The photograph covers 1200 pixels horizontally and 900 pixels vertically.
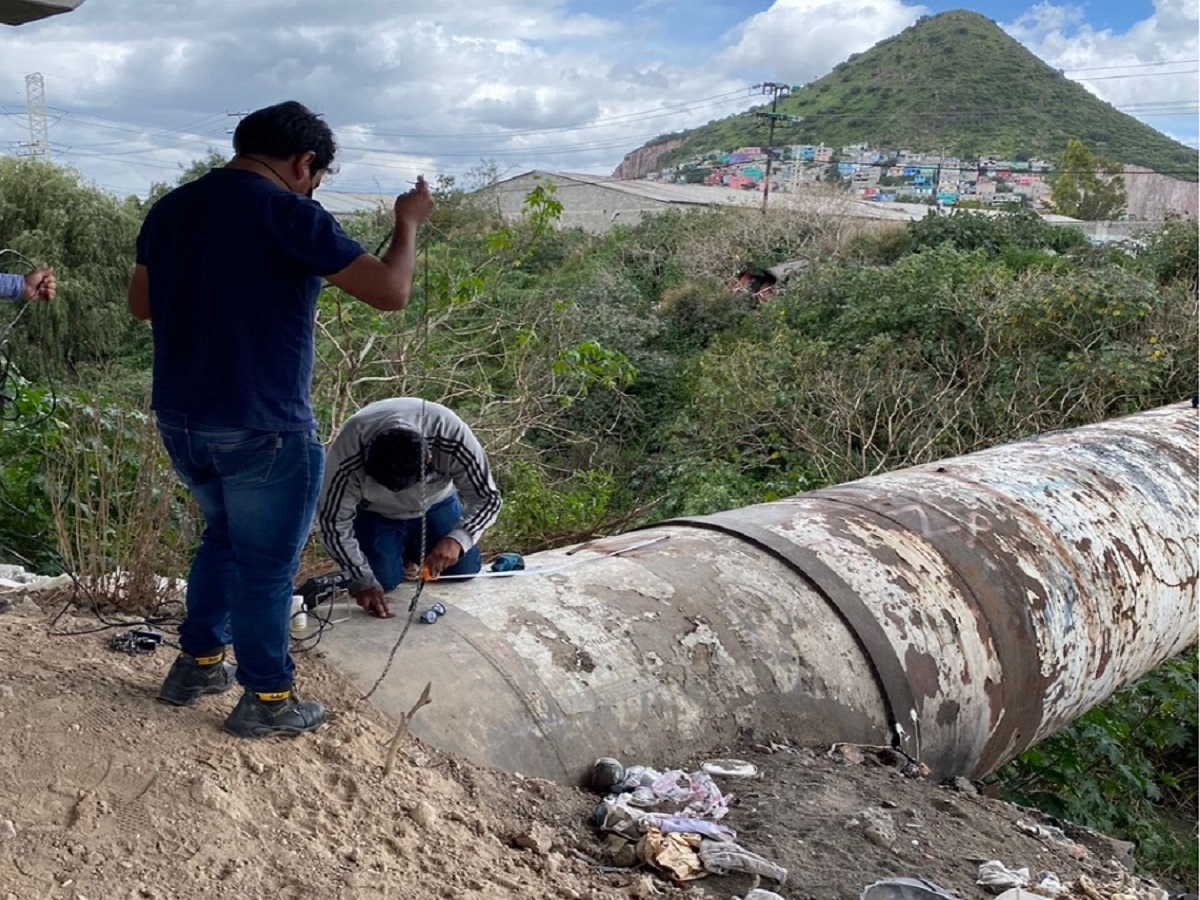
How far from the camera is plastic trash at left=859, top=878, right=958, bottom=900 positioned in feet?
8.11

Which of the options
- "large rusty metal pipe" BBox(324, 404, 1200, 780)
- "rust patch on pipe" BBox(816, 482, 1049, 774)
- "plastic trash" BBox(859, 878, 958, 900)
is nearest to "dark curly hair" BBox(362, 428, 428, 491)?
"large rusty metal pipe" BBox(324, 404, 1200, 780)

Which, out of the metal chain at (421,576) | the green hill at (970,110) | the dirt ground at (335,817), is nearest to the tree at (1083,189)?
the green hill at (970,110)

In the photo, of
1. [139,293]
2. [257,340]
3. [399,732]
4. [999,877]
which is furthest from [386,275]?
[999,877]

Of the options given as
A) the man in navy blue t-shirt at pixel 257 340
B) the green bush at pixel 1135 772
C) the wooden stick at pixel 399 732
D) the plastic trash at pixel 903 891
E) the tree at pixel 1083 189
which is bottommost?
the green bush at pixel 1135 772

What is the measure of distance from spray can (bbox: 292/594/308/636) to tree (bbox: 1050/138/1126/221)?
156ft

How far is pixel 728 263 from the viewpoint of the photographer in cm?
2133

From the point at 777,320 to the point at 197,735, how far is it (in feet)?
47.8

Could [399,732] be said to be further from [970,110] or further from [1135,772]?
[970,110]

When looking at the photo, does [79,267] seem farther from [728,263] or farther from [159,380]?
[159,380]

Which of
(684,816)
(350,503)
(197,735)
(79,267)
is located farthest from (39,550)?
(79,267)

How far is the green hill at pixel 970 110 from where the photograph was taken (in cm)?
5028

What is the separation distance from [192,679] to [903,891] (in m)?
1.73

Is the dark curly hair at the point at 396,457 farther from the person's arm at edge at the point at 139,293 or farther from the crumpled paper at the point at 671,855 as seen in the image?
the crumpled paper at the point at 671,855

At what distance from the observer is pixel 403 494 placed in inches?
145
